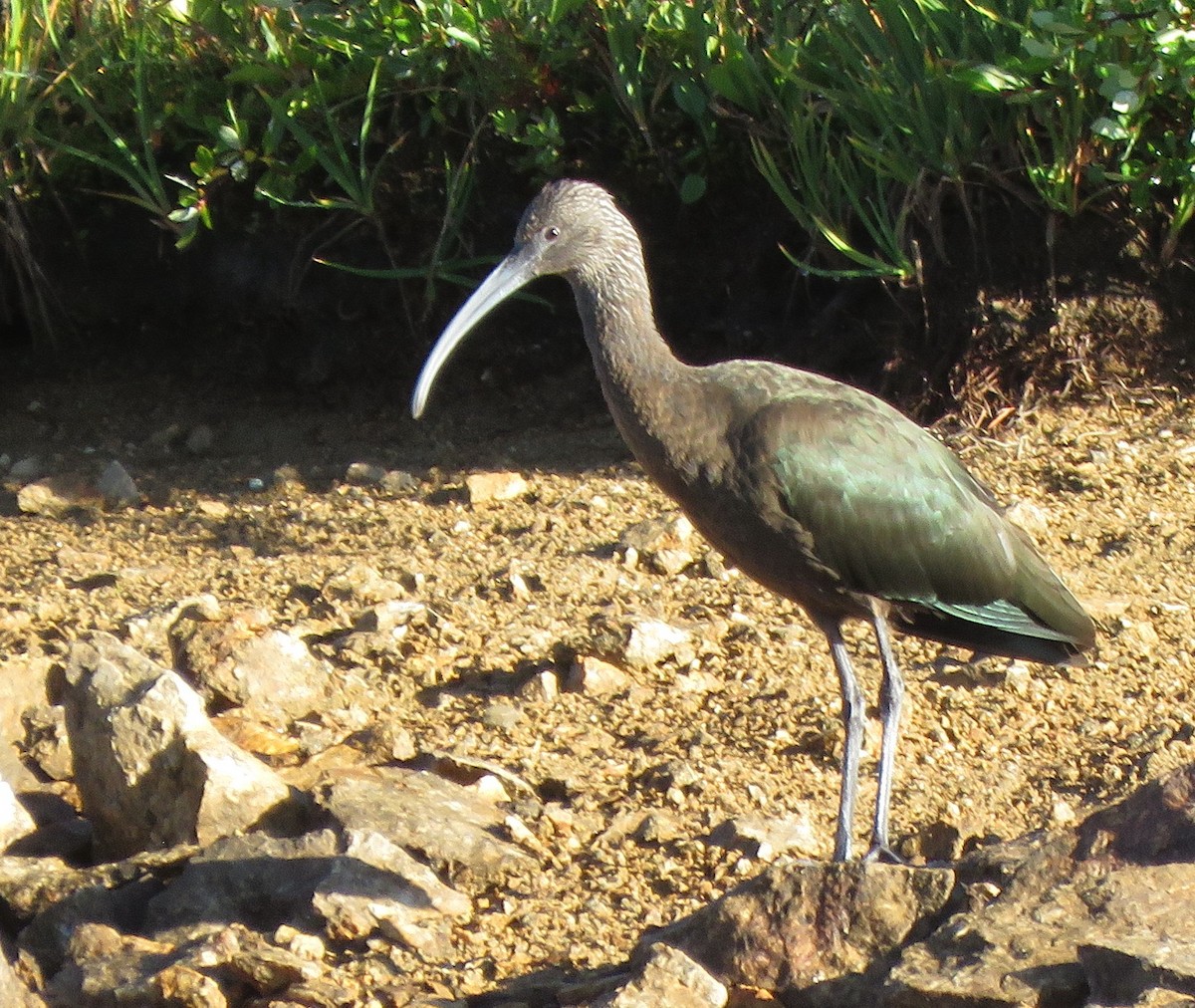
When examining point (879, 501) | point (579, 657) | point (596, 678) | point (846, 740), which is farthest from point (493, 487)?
point (846, 740)

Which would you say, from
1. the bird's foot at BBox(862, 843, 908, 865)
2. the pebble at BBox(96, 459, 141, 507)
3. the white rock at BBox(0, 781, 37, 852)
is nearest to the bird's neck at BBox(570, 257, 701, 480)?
the bird's foot at BBox(862, 843, 908, 865)

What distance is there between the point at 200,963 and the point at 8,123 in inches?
162

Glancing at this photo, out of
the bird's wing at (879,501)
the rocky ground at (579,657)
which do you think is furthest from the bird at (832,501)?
the rocky ground at (579,657)

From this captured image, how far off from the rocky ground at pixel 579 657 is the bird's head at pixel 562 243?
867mm

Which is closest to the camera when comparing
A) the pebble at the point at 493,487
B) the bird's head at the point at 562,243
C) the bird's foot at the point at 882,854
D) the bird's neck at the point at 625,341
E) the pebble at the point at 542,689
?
the bird's foot at the point at 882,854

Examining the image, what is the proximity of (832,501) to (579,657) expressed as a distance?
110 cm

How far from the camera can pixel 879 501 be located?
3947 millimetres

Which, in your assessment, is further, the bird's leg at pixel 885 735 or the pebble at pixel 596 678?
the pebble at pixel 596 678

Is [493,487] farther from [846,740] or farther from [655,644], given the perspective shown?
[846,740]

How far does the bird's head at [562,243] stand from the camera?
4305 mm

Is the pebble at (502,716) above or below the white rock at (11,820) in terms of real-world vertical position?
above

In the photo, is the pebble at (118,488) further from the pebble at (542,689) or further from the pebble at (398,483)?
the pebble at (542,689)

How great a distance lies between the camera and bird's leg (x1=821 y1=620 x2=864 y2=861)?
3.70 m

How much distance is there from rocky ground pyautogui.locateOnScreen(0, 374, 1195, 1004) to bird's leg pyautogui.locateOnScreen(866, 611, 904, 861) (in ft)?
0.71
